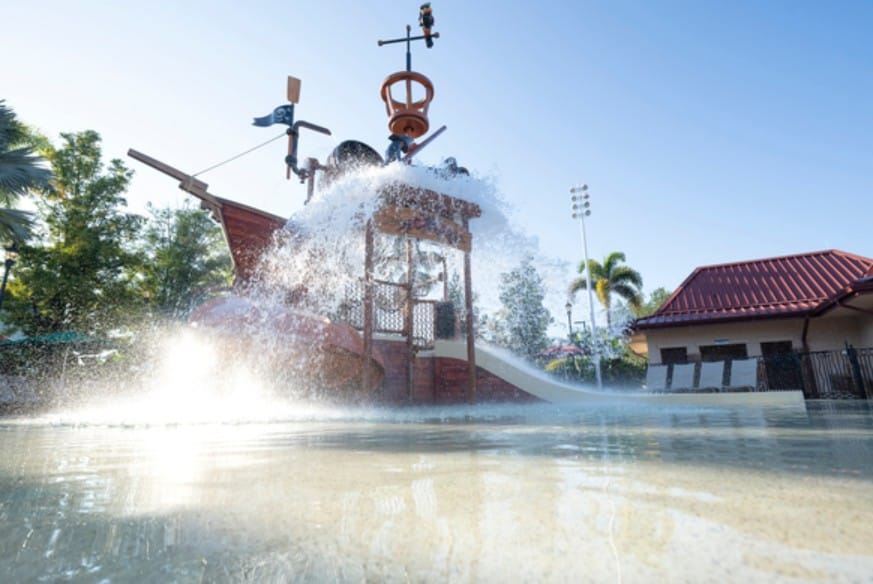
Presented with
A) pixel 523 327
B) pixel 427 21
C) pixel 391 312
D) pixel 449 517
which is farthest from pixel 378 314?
pixel 523 327

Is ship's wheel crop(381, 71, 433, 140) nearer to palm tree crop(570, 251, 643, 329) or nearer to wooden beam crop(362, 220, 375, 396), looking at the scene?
wooden beam crop(362, 220, 375, 396)

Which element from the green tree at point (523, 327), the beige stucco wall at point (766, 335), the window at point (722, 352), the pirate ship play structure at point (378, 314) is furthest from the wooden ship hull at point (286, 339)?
the green tree at point (523, 327)

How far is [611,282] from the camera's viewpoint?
93.8 ft

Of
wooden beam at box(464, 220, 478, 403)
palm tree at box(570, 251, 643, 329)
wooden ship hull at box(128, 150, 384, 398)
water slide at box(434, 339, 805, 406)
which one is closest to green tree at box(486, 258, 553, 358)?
palm tree at box(570, 251, 643, 329)

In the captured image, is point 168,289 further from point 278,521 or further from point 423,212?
point 278,521

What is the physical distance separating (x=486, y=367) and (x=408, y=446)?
6122 millimetres

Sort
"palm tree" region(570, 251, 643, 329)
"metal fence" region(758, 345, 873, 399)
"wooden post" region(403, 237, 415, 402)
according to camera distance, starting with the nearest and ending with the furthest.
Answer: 1. "wooden post" region(403, 237, 415, 402)
2. "metal fence" region(758, 345, 873, 399)
3. "palm tree" region(570, 251, 643, 329)

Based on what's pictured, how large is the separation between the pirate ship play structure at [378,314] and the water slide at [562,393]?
0.03 metres

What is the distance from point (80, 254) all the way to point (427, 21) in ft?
50.1

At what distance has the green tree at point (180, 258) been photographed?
19.0 m

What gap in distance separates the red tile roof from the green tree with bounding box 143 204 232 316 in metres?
19.2

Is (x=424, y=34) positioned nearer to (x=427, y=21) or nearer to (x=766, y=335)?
(x=427, y=21)

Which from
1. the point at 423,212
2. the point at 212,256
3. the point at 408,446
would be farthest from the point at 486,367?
the point at 212,256

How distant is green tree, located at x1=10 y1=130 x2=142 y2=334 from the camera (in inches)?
579
